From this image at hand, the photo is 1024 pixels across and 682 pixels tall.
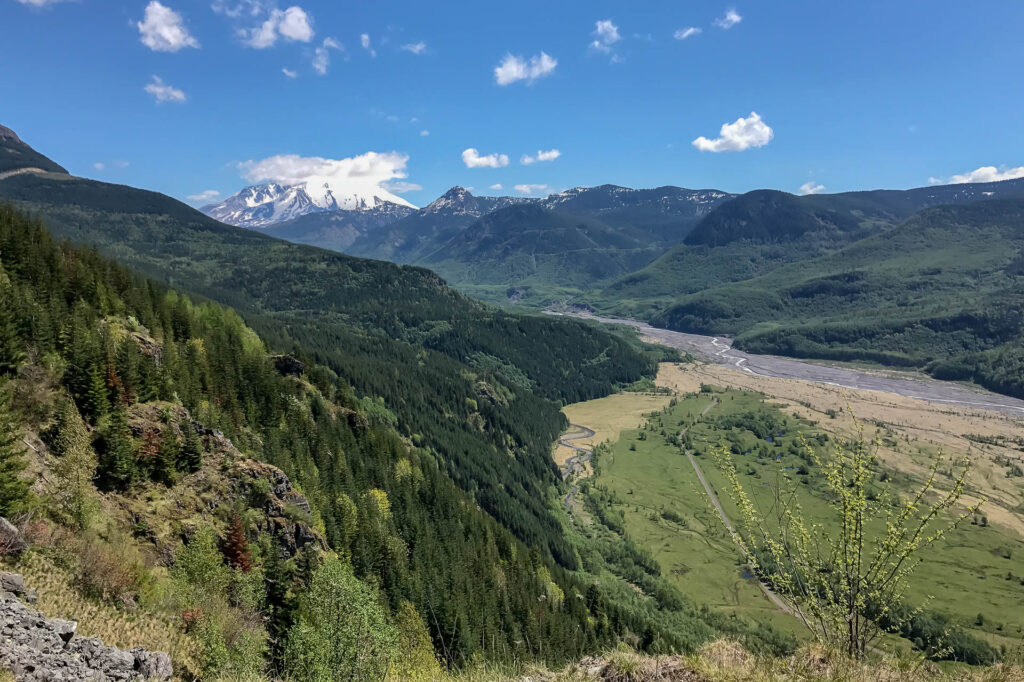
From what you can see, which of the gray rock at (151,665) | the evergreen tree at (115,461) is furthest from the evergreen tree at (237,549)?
the gray rock at (151,665)

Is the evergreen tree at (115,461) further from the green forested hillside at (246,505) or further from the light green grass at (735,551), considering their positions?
the light green grass at (735,551)

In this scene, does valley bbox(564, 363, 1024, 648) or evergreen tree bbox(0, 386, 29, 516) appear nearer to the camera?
evergreen tree bbox(0, 386, 29, 516)

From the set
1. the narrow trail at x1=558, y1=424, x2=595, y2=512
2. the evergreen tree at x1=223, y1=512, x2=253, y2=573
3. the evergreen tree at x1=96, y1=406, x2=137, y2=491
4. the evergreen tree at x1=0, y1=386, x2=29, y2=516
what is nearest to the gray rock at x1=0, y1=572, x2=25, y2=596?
the evergreen tree at x1=0, y1=386, x2=29, y2=516

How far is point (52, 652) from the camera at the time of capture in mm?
14836

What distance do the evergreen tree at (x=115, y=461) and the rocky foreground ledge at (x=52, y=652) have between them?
52.5ft

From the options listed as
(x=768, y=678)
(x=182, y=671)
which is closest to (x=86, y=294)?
(x=182, y=671)

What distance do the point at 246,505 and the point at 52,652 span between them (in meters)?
26.0

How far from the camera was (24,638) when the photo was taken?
1455cm

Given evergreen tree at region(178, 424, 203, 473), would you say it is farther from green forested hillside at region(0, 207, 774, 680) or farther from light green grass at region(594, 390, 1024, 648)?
light green grass at region(594, 390, 1024, 648)

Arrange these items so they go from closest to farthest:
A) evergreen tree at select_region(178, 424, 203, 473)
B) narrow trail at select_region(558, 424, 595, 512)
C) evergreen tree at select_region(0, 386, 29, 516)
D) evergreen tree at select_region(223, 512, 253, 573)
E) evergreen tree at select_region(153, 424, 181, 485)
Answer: evergreen tree at select_region(0, 386, 29, 516) → evergreen tree at select_region(223, 512, 253, 573) → evergreen tree at select_region(153, 424, 181, 485) → evergreen tree at select_region(178, 424, 203, 473) → narrow trail at select_region(558, 424, 595, 512)

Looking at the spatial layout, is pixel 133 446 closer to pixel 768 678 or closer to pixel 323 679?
pixel 323 679

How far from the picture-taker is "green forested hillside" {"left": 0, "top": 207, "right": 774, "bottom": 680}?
26906 mm

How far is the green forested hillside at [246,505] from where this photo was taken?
26906 millimetres

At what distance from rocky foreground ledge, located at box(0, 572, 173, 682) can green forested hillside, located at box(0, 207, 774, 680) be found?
12.7 feet
